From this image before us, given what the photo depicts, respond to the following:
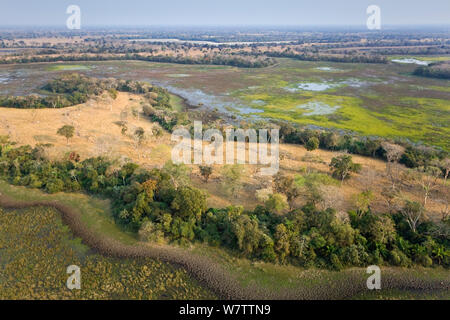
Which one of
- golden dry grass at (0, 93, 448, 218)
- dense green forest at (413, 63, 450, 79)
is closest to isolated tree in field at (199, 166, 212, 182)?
golden dry grass at (0, 93, 448, 218)

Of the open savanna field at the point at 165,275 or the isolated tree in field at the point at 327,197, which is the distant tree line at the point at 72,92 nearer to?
the open savanna field at the point at 165,275

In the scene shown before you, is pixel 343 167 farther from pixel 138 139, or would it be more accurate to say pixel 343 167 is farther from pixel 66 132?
pixel 66 132

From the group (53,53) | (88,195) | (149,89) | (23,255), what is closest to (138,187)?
(88,195)

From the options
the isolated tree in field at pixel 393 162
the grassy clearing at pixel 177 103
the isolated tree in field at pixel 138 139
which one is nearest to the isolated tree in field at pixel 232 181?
the isolated tree in field at pixel 138 139

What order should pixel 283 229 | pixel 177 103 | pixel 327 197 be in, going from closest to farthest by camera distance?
pixel 283 229 → pixel 327 197 → pixel 177 103

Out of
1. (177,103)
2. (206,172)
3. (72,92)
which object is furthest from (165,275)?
(72,92)

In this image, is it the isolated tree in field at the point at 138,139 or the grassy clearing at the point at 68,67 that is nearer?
the isolated tree in field at the point at 138,139

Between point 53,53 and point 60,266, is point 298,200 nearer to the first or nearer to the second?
point 60,266

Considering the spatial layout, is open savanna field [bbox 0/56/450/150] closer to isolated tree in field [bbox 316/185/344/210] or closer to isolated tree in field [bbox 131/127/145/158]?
isolated tree in field [bbox 131/127/145/158]

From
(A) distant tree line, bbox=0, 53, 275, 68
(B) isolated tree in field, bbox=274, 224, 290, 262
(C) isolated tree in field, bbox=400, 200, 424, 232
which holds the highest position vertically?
(A) distant tree line, bbox=0, 53, 275, 68
